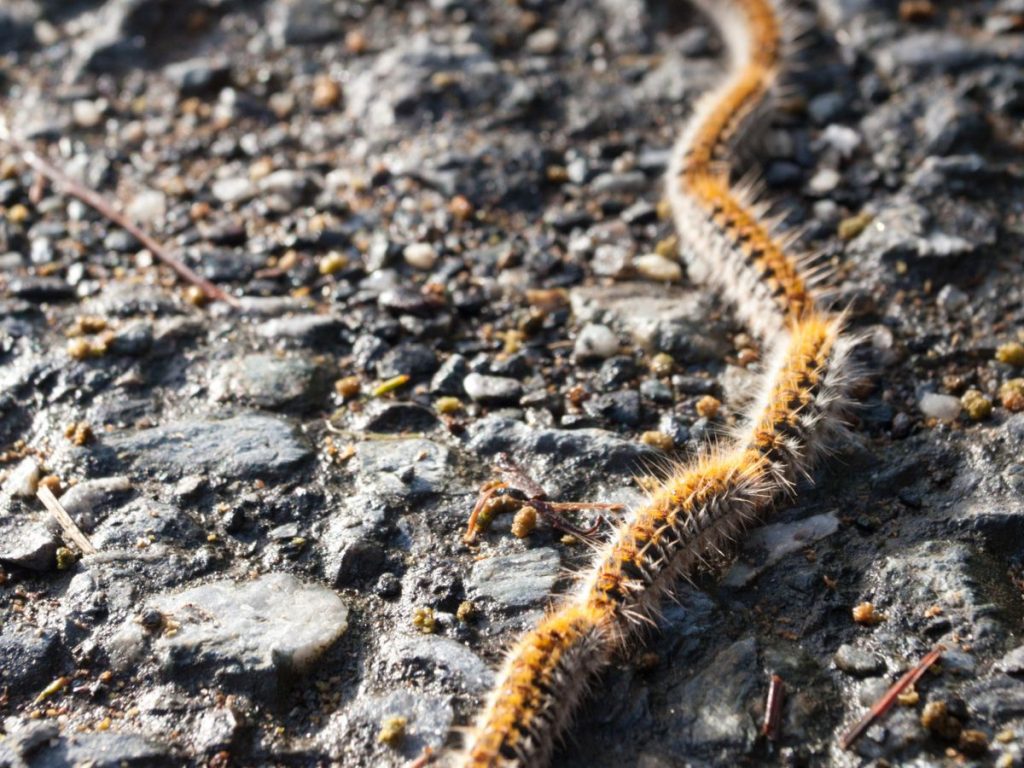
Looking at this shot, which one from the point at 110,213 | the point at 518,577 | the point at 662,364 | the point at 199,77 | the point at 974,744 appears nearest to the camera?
the point at 974,744

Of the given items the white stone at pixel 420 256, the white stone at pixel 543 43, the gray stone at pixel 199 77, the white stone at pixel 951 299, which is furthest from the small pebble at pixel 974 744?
the gray stone at pixel 199 77

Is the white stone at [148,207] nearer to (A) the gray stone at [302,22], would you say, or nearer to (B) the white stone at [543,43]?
(A) the gray stone at [302,22]

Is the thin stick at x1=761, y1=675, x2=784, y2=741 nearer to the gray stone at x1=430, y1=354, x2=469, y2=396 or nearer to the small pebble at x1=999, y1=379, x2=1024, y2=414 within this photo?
the small pebble at x1=999, y1=379, x2=1024, y2=414

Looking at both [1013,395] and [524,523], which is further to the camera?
[1013,395]

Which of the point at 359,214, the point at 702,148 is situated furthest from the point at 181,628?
the point at 702,148

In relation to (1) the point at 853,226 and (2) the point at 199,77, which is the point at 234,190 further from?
(1) the point at 853,226

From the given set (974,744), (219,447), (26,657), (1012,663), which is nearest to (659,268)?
(219,447)

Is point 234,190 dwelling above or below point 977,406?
above

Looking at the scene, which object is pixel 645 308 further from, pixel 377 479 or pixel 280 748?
pixel 280 748
